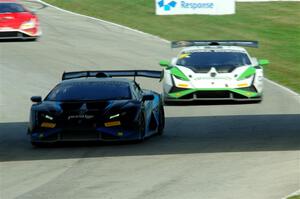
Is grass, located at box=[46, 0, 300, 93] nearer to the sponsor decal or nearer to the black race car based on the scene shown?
the black race car

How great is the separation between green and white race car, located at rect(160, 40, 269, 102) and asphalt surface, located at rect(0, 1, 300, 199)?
0.28 metres

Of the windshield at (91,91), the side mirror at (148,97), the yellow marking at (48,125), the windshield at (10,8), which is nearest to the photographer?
the yellow marking at (48,125)

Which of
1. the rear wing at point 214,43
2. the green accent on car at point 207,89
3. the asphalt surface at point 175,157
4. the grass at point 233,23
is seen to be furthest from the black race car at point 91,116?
the grass at point 233,23

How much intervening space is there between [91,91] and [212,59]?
6583mm

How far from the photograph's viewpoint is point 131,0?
5172 centimetres

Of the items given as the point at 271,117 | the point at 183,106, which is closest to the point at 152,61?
the point at 183,106

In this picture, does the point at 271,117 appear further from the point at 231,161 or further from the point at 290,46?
the point at 290,46

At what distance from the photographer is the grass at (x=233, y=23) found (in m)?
35.3

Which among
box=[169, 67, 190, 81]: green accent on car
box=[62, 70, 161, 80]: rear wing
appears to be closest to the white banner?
box=[169, 67, 190, 81]: green accent on car

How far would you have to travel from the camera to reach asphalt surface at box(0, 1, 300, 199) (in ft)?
39.1

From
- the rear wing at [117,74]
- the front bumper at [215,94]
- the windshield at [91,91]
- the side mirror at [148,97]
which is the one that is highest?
the windshield at [91,91]

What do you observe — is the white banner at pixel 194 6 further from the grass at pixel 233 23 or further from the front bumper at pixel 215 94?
the front bumper at pixel 215 94

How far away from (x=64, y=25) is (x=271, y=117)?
2264 centimetres

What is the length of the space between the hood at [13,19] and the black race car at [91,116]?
54.5ft
